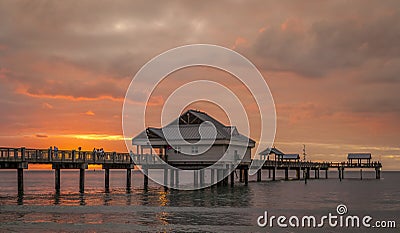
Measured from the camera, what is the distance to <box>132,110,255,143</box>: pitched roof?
67875 millimetres

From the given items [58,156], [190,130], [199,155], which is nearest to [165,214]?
[58,156]

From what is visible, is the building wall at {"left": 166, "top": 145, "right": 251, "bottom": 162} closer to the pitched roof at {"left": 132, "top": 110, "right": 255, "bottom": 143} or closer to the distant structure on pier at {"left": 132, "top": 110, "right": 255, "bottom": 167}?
the distant structure on pier at {"left": 132, "top": 110, "right": 255, "bottom": 167}

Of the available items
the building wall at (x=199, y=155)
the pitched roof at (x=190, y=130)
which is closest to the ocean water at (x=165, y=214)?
the building wall at (x=199, y=155)

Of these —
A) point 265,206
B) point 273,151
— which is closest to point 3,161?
point 265,206

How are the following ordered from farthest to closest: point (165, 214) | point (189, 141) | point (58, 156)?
point (189, 141)
point (58, 156)
point (165, 214)

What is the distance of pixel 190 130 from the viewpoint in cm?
6906

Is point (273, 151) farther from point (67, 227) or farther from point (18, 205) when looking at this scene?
point (67, 227)
